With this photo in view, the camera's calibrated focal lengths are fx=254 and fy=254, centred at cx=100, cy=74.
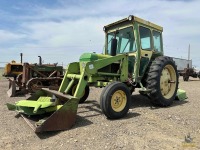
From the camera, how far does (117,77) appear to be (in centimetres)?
714

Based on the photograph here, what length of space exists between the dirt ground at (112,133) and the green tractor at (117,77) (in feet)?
0.82

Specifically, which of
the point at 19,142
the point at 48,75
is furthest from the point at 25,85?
the point at 19,142

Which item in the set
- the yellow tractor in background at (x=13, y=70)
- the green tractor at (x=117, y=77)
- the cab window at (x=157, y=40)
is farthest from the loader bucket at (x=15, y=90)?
the cab window at (x=157, y=40)

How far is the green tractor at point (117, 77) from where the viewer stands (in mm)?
5422

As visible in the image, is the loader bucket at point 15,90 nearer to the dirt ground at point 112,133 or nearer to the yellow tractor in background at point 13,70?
the yellow tractor in background at point 13,70

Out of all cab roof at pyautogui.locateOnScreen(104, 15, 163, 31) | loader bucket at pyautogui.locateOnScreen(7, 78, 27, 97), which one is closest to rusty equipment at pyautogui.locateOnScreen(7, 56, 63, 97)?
loader bucket at pyautogui.locateOnScreen(7, 78, 27, 97)

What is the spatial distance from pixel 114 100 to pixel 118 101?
138 mm

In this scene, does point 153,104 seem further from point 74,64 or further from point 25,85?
point 25,85

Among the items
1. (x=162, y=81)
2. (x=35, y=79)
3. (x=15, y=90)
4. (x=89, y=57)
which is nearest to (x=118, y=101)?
(x=89, y=57)

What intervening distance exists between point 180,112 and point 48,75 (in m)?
7.28

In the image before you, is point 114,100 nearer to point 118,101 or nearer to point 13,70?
point 118,101

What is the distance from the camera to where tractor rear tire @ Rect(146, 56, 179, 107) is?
7113 millimetres

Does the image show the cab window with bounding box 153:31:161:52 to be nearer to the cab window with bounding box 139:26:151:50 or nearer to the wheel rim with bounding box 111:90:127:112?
the cab window with bounding box 139:26:151:50

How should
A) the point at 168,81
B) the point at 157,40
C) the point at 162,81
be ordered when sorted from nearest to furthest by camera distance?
the point at 162,81 < the point at 168,81 < the point at 157,40
